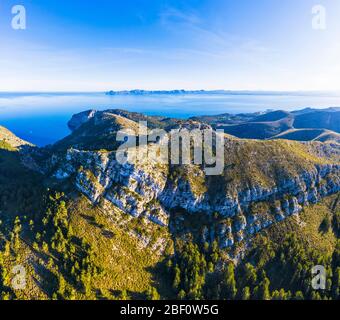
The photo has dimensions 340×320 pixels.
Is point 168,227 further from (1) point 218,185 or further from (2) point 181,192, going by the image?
(1) point 218,185

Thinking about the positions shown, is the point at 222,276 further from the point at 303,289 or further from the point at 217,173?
the point at 217,173

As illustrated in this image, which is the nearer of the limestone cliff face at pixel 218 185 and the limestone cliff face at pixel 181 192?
the limestone cliff face at pixel 181 192

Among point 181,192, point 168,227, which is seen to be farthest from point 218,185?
point 168,227

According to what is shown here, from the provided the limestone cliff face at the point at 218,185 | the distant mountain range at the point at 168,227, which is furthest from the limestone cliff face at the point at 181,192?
the distant mountain range at the point at 168,227

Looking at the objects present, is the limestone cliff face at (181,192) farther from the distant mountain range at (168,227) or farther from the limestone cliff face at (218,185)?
the distant mountain range at (168,227)

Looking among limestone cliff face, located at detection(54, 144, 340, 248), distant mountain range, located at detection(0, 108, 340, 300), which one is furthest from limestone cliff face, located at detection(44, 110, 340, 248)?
distant mountain range, located at detection(0, 108, 340, 300)

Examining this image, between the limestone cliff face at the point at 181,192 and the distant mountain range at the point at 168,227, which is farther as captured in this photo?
the limestone cliff face at the point at 181,192

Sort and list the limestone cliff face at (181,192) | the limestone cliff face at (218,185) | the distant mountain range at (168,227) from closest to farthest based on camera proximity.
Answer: the distant mountain range at (168,227), the limestone cliff face at (181,192), the limestone cliff face at (218,185)

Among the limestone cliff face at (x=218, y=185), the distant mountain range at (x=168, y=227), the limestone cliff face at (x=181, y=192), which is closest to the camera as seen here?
the distant mountain range at (x=168, y=227)
